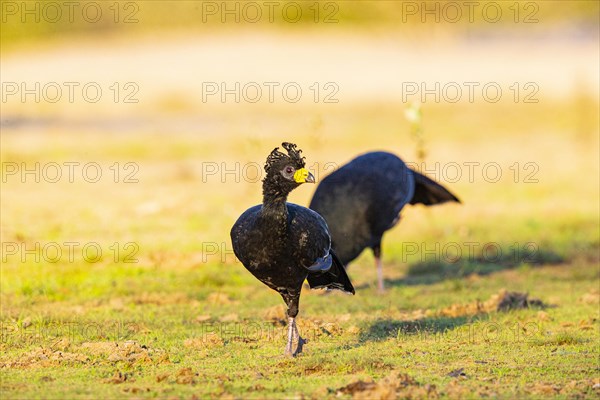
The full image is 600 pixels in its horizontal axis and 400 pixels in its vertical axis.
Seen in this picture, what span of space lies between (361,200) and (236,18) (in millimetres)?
57768

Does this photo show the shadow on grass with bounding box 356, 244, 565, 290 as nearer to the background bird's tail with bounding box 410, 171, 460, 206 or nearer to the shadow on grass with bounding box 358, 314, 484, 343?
the background bird's tail with bounding box 410, 171, 460, 206

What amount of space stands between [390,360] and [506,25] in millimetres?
77355

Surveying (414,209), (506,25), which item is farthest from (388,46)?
(414,209)

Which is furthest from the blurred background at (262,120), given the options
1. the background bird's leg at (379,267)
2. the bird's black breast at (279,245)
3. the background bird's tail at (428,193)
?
the bird's black breast at (279,245)

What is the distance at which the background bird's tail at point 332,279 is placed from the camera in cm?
887

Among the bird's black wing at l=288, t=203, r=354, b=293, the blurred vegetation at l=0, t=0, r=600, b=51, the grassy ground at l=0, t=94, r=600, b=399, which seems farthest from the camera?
the blurred vegetation at l=0, t=0, r=600, b=51

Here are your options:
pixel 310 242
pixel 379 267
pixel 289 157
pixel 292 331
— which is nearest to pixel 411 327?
pixel 292 331

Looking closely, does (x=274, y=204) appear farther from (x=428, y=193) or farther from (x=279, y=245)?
(x=428, y=193)

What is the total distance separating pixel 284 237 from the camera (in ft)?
26.3

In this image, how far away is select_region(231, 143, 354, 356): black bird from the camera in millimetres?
7910

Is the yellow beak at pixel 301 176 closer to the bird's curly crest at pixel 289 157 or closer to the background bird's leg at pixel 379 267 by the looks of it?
the bird's curly crest at pixel 289 157

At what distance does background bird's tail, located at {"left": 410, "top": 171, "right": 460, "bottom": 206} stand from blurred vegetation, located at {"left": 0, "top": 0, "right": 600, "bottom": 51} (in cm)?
5324

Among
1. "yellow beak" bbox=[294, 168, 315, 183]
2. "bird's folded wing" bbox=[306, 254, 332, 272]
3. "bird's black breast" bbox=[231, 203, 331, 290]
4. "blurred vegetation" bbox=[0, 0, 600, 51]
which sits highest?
"blurred vegetation" bbox=[0, 0, 600, 51]

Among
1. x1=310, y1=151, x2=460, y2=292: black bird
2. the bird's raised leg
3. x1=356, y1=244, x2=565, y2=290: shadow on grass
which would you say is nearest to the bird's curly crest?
the bird's raised leg
